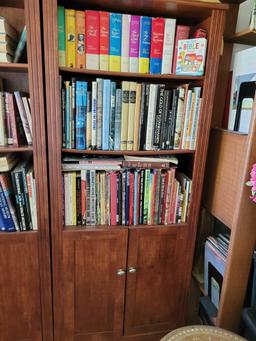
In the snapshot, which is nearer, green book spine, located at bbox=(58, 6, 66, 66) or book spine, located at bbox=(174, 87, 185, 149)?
green book spine, located at bbox=(58, 6, 66, 66)

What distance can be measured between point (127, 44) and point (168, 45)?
0.19 m

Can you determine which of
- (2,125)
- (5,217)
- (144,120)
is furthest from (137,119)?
(5,217)

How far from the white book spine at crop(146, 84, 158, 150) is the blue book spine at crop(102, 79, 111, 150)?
189 millimetres

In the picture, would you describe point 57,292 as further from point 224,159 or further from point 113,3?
point 113,3

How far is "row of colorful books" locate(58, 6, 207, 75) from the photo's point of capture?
3.70ft

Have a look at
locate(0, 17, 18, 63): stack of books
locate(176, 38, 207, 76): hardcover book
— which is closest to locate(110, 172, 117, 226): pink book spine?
locate(176, 38, 207, 76): hardcover book

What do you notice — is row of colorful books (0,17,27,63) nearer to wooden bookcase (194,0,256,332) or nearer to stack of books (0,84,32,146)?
stack of books (0,84,32,146)

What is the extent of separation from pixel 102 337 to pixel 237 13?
6.22ft

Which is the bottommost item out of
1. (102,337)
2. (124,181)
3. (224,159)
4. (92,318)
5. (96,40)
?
(102,337)

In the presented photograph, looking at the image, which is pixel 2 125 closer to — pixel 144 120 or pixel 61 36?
pixel 61 36

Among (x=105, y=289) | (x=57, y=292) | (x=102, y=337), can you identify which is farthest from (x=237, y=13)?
(x=102, y=337)

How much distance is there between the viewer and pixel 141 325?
5.02 feet

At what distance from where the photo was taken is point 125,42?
1.18m

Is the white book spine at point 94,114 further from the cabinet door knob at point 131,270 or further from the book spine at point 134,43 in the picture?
the cabinet door knob at point 131,270
